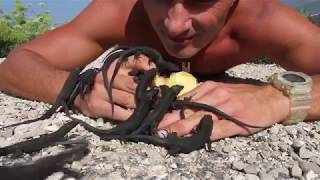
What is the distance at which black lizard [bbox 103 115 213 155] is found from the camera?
1474 mm

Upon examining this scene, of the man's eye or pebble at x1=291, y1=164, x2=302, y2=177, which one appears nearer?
pebble at x1=291, y1=164, x2=302, y2=177

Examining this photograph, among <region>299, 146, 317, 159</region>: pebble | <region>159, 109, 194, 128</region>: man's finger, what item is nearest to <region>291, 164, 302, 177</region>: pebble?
<region>299, 146, 317, 159</region>: pebble

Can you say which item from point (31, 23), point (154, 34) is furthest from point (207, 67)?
point (31, 23)

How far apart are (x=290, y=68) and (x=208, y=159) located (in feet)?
2.69

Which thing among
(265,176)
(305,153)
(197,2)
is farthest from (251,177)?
(197,2)

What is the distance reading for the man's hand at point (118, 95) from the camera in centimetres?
168

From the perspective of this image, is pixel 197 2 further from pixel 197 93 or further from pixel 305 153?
pixel 305 153

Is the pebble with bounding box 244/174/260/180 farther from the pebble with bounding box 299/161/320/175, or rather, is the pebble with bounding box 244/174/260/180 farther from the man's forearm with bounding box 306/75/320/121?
the man's forearm with bounding box 306/75/320/121

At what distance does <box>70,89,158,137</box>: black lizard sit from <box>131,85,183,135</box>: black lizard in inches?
→ 0.6

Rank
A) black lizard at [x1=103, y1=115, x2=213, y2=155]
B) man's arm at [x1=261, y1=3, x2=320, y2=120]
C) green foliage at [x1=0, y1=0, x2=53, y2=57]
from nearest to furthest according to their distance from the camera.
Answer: black lizard at [x1=103, y1=115, x2=213, y2=155], man's arm at [x1=261, y1=3, x2=320, y2=120], green foliage at [x1=0, y1=0, x2=53, y2=57]

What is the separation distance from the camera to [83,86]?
183 cm

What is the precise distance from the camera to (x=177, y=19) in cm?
181

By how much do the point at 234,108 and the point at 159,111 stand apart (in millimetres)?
228

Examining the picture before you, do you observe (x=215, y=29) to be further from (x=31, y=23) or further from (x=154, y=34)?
(x=31, y=23)
